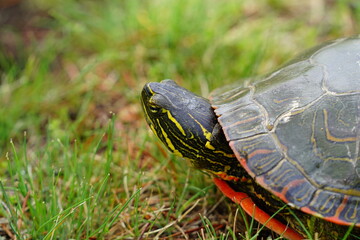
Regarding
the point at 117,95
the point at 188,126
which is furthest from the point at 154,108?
the point at 117,95

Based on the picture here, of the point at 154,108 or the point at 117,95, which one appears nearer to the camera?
the point at 154,108

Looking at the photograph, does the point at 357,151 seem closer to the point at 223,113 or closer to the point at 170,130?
the point at 223,113

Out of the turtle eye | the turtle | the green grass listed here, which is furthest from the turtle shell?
the green grass

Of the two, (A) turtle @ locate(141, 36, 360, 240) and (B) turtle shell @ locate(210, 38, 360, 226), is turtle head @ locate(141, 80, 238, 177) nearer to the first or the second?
(A) turtle @ locate(141, 36, 360, 240)

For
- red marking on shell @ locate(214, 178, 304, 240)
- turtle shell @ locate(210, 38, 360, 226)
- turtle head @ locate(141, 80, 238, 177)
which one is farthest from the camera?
turtle head @ locate(141, 80, 238, 177)

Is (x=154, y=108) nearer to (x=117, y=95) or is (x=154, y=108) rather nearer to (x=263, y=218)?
(x=263, y=218)

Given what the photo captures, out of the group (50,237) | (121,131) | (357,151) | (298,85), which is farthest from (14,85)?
(357,151)

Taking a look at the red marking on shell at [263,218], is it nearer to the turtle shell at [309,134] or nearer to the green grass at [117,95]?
the green grass at [117,95]

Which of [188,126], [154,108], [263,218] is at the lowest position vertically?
[263,218]

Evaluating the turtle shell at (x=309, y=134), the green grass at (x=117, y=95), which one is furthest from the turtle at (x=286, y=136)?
the green grass at (x=117, y=95)
